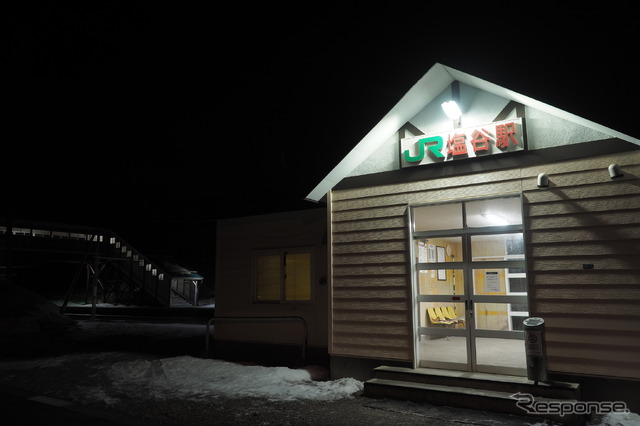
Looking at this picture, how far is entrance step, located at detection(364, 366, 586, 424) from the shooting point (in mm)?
5867

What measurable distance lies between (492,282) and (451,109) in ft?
9.92

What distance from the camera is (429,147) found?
7.72 meters

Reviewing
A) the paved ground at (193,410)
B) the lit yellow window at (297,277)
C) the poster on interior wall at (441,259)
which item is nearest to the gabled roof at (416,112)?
the lit yellow window at (297,277)

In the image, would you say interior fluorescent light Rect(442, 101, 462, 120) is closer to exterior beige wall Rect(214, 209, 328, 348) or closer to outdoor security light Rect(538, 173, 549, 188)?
outdoor security light Rect(538, 173, 549, 188)

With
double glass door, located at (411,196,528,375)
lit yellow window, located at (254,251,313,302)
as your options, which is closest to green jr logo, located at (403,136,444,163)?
double glass door, located at (411,196,528,375)

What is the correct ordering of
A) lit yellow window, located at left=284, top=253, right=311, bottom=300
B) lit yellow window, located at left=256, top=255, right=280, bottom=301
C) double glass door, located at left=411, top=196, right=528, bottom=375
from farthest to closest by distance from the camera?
lit yellow window, located at left=256, top=255, right=280, bottom=301, lit yellow window, located at left=284, top=253, right=311, bottom=300, double glass door, located at left=411, top=196, right=528, bottom=375

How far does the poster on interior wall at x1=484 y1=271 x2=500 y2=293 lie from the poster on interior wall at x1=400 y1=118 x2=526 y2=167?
2.08 meters

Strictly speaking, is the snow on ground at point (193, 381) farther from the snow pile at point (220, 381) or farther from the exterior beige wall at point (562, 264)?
the exterior beige wall at point (562, 264)

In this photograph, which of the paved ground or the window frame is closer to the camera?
the paved ground

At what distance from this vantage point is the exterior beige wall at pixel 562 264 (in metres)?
5.93

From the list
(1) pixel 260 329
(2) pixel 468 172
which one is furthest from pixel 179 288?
(2) pixel 468 172

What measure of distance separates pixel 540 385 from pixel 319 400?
3159 millimetres

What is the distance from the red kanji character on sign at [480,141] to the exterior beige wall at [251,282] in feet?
12.2

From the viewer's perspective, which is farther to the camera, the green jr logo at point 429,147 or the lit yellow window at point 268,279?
the lit yellow window at point 268,279
